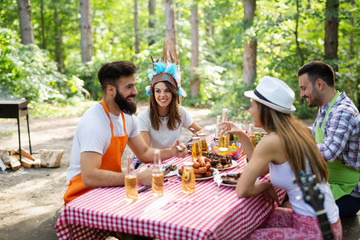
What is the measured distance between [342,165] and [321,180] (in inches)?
46.7

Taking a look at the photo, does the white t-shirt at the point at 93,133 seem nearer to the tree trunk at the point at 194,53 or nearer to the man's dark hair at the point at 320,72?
the man's dark hair at the point at 320,72

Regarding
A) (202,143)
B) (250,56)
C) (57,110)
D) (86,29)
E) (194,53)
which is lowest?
(57,110)

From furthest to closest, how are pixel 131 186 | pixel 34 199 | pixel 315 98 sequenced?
pixel 34 199 → pixel 315 98 → pixel 131 186

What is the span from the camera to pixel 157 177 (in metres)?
2.47

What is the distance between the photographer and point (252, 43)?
1127 cm

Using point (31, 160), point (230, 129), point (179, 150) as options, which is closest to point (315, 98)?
point (230, 129)

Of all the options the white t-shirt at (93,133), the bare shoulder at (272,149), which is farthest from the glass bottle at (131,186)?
the bare shoulder at (272,149)

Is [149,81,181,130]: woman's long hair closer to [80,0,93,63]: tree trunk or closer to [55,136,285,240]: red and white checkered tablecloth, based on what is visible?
[55,136,285,240]: red and white checkered tablecloth

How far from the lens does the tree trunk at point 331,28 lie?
29.2 ft

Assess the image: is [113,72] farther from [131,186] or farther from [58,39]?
[58,39]

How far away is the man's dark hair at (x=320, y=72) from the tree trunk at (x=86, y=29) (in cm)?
1346

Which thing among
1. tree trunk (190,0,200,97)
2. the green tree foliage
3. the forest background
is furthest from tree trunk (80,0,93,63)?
tree trunk (190,0,200,97)

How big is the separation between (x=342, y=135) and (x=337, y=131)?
55 mm

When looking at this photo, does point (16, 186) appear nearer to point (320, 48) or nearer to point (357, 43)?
point (320, 48)
